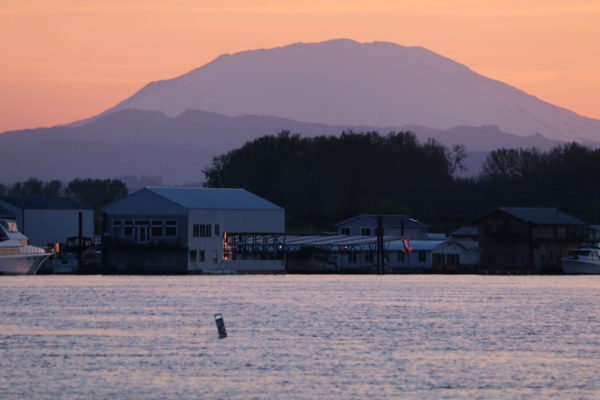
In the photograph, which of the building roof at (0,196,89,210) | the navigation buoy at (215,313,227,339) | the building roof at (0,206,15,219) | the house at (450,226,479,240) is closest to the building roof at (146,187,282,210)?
the building roof at (0,196,89,210)

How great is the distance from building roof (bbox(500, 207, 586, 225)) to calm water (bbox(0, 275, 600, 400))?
46.3m

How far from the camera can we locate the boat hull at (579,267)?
131500 mm

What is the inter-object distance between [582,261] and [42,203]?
5787 cm

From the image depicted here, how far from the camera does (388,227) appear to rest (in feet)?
493

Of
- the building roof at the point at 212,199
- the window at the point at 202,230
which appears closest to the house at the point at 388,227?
the building roof at the point at 212,199

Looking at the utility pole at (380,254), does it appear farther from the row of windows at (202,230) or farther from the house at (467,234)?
the house at (467,234)

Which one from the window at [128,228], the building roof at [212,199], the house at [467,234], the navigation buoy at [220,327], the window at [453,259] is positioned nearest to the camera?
the navigation buoy at [220,327]

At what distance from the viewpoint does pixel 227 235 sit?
124500 millimetres

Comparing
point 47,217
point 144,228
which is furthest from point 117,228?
point 47,217

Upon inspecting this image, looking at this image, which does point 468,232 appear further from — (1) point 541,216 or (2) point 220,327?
(2) point 220,327

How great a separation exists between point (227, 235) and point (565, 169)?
75.3 metres

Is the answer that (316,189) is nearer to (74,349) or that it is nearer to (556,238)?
(556,238)

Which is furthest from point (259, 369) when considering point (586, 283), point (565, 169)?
point (565, 169)

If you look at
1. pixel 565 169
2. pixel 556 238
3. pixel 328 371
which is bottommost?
pixel 328 371
